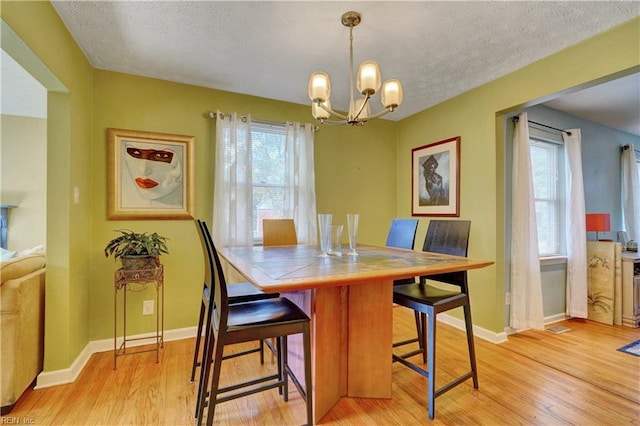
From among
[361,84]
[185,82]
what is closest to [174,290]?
[185,82]

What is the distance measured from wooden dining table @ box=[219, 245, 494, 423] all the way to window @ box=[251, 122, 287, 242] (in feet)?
4.32

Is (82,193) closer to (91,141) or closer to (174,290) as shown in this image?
(91,141)

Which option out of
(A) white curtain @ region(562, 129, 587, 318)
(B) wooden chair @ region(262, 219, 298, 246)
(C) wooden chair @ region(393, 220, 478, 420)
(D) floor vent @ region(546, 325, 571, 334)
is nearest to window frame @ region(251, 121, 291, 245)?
(B) wooden chair @ region(262, 219, 298, 246)

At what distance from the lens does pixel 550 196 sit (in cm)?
343

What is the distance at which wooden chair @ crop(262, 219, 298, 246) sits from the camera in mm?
2666

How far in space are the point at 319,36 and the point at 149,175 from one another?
73.3 inches

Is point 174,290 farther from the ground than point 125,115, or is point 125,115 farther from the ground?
point 125,115

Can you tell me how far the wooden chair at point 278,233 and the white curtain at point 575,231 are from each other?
3.10 meters

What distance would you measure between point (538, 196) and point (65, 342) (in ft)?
14.9

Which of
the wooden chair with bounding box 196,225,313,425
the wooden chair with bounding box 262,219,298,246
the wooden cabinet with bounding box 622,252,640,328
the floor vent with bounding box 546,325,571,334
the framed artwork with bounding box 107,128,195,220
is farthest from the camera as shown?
the wooden cabinet with bounding box 622,252,640,328

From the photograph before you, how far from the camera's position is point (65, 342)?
77.9 inches

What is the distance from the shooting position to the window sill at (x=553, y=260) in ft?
10.5

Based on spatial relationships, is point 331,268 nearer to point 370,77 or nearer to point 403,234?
point 370,77

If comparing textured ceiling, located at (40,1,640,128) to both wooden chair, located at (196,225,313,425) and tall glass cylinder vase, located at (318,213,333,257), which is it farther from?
wooden chair, located at (196,225,313,425)
